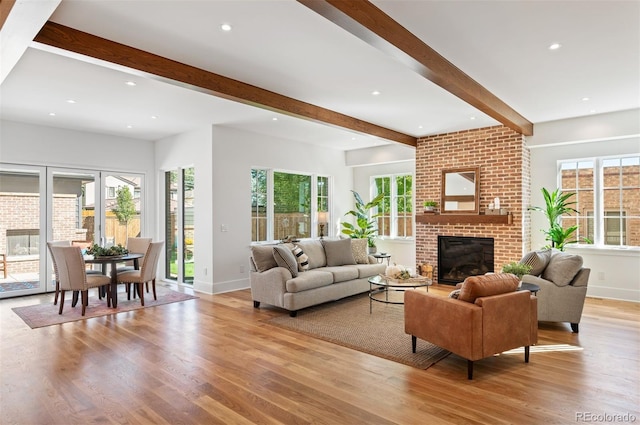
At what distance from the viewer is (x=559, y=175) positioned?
658 cm

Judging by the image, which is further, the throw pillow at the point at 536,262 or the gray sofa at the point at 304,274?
the gray sofa at the point at 304,274

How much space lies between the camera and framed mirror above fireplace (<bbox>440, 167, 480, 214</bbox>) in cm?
688

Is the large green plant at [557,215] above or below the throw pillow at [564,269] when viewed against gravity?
above

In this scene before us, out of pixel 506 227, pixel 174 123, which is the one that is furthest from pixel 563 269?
pixel 174 123

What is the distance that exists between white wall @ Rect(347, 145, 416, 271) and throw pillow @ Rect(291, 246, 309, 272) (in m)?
3.52

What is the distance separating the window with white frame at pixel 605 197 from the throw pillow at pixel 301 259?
4.61 metres

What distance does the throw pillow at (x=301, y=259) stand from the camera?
555cm

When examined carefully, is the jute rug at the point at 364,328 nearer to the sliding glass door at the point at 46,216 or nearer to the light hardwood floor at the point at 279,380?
the light hardwood floor at the point at 279,380

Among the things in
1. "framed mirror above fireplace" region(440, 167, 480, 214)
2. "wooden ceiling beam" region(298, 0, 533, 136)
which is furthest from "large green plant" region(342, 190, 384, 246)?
"wooden ceiling beam" region(298, 0, 533, 136)

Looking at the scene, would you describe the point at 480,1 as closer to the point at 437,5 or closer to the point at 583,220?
the point at 437,5

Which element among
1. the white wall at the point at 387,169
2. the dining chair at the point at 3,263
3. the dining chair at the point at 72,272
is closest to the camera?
the dining chair at the point at 72,272

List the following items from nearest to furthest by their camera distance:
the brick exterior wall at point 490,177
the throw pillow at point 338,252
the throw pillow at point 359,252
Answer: the throw pillow at point 338,252 → the brick exterior wall at point 490,177 → the throw pillow at point 359,252

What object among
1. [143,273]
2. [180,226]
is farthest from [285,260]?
[180,226]

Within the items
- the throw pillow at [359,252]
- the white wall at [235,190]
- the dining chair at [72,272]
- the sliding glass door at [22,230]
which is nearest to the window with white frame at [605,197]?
the throw pillow at [359,252]
